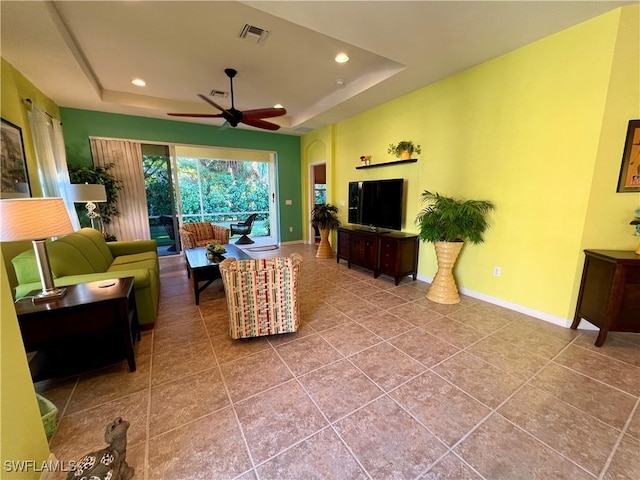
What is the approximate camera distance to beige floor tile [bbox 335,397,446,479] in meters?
1.32

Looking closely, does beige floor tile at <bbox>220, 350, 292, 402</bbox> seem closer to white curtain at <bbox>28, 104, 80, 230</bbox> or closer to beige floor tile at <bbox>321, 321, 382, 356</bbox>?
beige floor tile at <bbox>321, 321, 382, 356</bbox>

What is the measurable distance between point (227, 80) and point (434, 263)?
4.04 meters

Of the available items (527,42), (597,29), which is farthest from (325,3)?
(597,29)

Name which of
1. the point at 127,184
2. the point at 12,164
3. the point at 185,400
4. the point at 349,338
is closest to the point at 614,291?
the point at 349,338

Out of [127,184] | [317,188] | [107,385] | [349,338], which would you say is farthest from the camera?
[317,188]

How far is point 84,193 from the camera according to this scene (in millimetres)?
3777

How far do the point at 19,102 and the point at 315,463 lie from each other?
4743 millimetres

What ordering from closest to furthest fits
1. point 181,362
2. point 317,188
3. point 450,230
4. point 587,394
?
point 587,394, point 181,362, point 450,230, point 317,188

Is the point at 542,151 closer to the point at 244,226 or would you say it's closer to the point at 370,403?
the point at 370,403

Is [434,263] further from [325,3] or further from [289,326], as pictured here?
[325,3]

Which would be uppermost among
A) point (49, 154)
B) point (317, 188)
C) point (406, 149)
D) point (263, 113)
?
point (263, 113)

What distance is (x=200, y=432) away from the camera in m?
1.51

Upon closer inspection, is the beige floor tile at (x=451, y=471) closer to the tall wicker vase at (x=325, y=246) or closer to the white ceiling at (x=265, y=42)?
the white ceiling at (x=265, y=42)

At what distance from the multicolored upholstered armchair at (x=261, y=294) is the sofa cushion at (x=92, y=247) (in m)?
1.80
